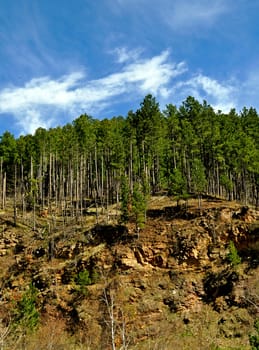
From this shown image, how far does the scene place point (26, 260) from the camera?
4212 centimetres

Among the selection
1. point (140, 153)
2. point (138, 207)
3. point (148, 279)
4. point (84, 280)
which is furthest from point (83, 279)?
point (140, 153)

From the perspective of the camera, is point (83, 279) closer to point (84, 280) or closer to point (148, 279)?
point (84, 280)

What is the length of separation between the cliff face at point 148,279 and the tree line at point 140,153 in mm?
8041

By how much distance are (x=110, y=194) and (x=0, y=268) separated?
64.0 feet

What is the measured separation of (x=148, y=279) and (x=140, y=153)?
22729mm

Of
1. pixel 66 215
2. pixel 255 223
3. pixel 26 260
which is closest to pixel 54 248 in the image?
pixel 26 260

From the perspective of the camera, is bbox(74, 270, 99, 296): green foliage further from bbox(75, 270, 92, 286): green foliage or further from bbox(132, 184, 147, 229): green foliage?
bbox(132, 184, 147, 229): green foliage

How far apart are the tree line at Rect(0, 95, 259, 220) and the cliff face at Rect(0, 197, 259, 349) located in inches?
317

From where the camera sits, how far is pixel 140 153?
56.0 meters

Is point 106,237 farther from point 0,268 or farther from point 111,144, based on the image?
point 111,144

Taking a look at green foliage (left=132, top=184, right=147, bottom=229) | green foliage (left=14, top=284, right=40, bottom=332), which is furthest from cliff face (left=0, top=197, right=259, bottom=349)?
green foliage (left=132, top=184, right=147, bottom=229)

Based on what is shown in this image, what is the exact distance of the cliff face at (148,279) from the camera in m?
32.8

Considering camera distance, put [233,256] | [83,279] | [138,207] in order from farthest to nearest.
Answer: [138,207] → [83,279] → [233,256]

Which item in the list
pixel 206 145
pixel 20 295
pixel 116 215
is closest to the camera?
pixel 20 295
